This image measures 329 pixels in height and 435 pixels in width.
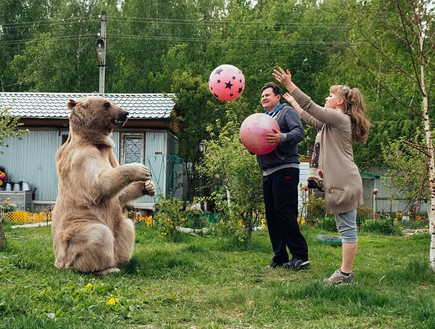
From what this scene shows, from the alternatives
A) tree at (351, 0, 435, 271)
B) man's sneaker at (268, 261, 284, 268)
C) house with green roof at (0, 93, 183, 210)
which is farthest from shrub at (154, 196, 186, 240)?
house with green roof at (0, 93, 183, 210)

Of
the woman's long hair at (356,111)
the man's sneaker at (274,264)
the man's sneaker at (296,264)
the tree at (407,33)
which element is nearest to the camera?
the woman's long hair at (356,111)

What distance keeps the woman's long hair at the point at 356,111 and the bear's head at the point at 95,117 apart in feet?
7.78

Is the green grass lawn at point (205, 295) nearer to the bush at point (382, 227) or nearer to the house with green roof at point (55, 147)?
the bush at point (382, 227)

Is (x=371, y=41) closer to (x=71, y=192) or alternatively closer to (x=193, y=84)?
(x=71, y=192)

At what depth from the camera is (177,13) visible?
3484cm

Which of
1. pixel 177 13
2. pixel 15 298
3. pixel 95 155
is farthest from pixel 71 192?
pixel 177 13

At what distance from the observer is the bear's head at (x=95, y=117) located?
627 cm

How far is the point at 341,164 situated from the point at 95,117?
266cm

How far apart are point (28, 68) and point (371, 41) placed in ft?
98.1

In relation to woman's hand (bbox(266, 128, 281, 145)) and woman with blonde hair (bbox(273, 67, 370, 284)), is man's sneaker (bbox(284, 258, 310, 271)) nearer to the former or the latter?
woman with blonde hair (bbox(273, 67, 370, 284))

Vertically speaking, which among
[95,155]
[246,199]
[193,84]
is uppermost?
[193,84]

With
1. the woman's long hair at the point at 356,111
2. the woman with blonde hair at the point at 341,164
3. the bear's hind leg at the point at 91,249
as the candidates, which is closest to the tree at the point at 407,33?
the woman's long hair at the point at 356,111

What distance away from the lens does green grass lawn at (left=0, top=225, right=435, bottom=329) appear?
4.07m

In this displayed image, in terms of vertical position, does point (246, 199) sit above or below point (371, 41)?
below
